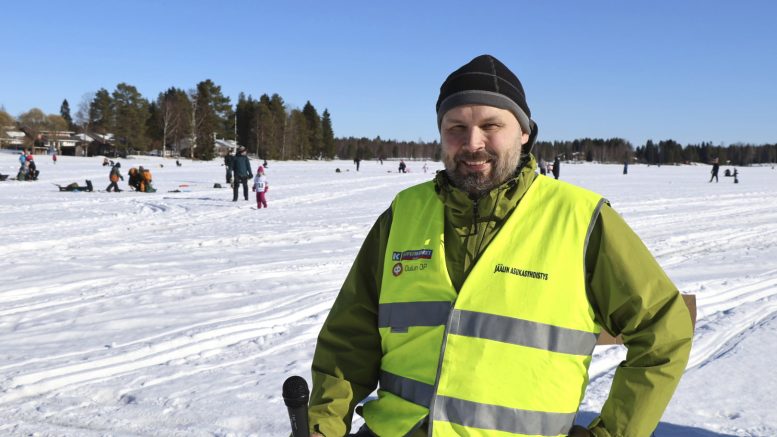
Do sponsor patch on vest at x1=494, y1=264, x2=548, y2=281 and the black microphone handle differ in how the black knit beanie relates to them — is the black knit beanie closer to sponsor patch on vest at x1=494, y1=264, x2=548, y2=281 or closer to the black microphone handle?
sponsor patch on vest at x1=494, y1=264, x2=548, y2=281

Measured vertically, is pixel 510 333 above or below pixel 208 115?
below

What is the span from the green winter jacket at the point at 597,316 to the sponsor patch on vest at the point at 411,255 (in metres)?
0.07

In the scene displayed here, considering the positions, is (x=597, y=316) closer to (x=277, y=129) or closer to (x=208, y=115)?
(x=208, y=115)

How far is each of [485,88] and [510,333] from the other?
0.77 metres

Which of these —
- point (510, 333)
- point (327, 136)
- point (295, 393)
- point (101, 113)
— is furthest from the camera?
point (327, 136)

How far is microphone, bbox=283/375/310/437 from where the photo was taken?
171 centimetres

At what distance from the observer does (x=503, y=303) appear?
5.98 ft

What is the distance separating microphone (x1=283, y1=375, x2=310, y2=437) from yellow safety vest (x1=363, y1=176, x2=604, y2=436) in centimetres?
34

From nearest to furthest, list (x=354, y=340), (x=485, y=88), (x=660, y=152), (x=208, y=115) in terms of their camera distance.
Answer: (x=485, y=88) → (x=354, y=340) → (x=208, y=115) → (x=660, y=152)

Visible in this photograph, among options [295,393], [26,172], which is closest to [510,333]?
[295,393]

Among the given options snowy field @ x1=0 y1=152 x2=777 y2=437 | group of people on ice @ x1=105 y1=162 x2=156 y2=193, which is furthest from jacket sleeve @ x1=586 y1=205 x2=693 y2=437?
group of people on ice @ x1=105 y1=162 x2=156 y2=193

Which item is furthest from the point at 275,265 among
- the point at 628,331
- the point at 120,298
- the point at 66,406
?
the point at 628,331

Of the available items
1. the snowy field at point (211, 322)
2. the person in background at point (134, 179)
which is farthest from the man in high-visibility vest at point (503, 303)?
the person in background at point (134, 179)

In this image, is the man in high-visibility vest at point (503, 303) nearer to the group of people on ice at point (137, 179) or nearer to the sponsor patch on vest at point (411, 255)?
the sponsor patch on vest at point (411, 255)
